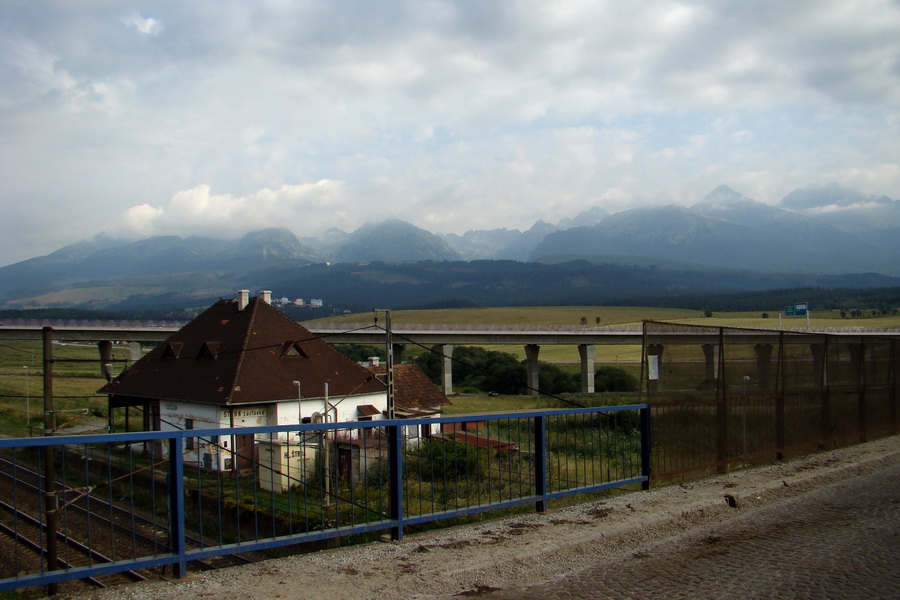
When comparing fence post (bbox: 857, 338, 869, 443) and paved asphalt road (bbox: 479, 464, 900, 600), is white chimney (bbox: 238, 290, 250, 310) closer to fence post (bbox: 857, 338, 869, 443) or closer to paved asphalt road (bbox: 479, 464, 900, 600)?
fence post (bbox: 857, 338, 869, 443)

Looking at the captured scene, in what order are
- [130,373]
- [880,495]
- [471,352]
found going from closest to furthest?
[880,495] → [130,373] → [471,352]

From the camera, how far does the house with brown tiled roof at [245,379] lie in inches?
1185

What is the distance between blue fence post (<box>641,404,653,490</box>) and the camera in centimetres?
970

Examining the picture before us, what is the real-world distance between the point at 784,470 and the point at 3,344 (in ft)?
302

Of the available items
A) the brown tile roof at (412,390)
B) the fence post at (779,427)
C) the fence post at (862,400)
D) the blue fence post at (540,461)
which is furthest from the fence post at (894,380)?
the brown tile roof at (412,390)

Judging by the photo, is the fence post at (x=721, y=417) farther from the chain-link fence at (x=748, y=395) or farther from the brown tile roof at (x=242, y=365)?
the brown tile roof at (x=242, y=365)

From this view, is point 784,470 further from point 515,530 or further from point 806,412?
point 515,530

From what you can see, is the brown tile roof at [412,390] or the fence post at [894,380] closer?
the fence post at [894,380]

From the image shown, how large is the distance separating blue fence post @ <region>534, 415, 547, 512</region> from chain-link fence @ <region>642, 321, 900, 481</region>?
2211mm

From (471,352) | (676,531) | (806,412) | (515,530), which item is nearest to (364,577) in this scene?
(515,530)

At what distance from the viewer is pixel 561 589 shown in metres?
5.59

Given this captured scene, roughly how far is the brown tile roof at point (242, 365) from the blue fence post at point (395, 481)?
2334 cm

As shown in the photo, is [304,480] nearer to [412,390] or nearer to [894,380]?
[894,380]

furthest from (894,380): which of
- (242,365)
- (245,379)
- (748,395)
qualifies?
(242,365)
